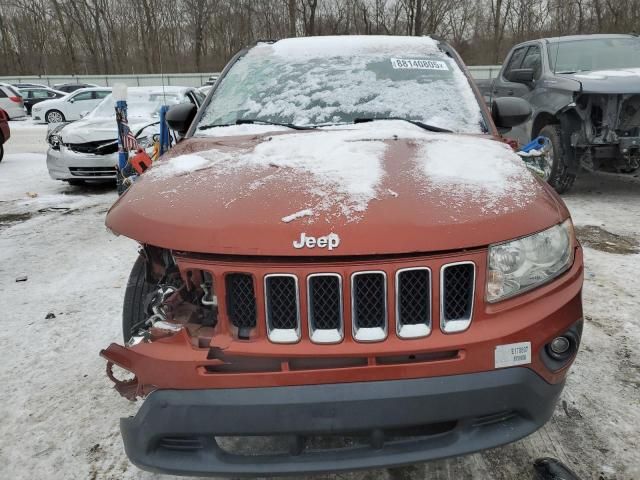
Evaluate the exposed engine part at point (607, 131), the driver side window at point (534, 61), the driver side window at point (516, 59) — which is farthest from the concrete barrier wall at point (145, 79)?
the exposed engine part at point (607, 131)

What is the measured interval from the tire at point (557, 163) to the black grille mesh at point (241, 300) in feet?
17.4

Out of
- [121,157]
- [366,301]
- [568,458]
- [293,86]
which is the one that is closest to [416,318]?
[366,301]

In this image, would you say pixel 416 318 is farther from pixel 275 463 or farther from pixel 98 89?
pixel 98 89

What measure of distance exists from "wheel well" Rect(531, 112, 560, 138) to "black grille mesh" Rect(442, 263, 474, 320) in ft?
17.1

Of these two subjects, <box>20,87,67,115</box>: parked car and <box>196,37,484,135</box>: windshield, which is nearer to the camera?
<box>196,37,484,135</box>: windshield

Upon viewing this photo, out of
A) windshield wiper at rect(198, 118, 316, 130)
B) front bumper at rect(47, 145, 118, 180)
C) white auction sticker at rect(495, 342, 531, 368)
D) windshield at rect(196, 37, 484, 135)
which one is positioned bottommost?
front bumper at rect(47, 145, 118, 180)

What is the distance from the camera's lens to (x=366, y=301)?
1.56 m

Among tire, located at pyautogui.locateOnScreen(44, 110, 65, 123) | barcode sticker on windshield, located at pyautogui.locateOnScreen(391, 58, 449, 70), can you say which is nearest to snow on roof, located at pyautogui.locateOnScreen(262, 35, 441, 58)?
barcode sticker on windshield, located at pyautogui.locateOnScreen(391, 58, 449, 70)

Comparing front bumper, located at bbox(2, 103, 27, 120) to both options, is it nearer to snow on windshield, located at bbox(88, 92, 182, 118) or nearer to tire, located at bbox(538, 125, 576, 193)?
snow on windshield, located at bbox(88, 92, 182, 118)

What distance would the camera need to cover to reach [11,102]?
2025 cm

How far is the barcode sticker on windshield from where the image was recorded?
3.15m

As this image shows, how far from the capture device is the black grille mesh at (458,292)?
62.2 inches

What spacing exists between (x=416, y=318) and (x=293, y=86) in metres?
1.92

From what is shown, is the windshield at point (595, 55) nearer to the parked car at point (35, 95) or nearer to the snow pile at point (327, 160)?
the snow pile at point (327, 160)
